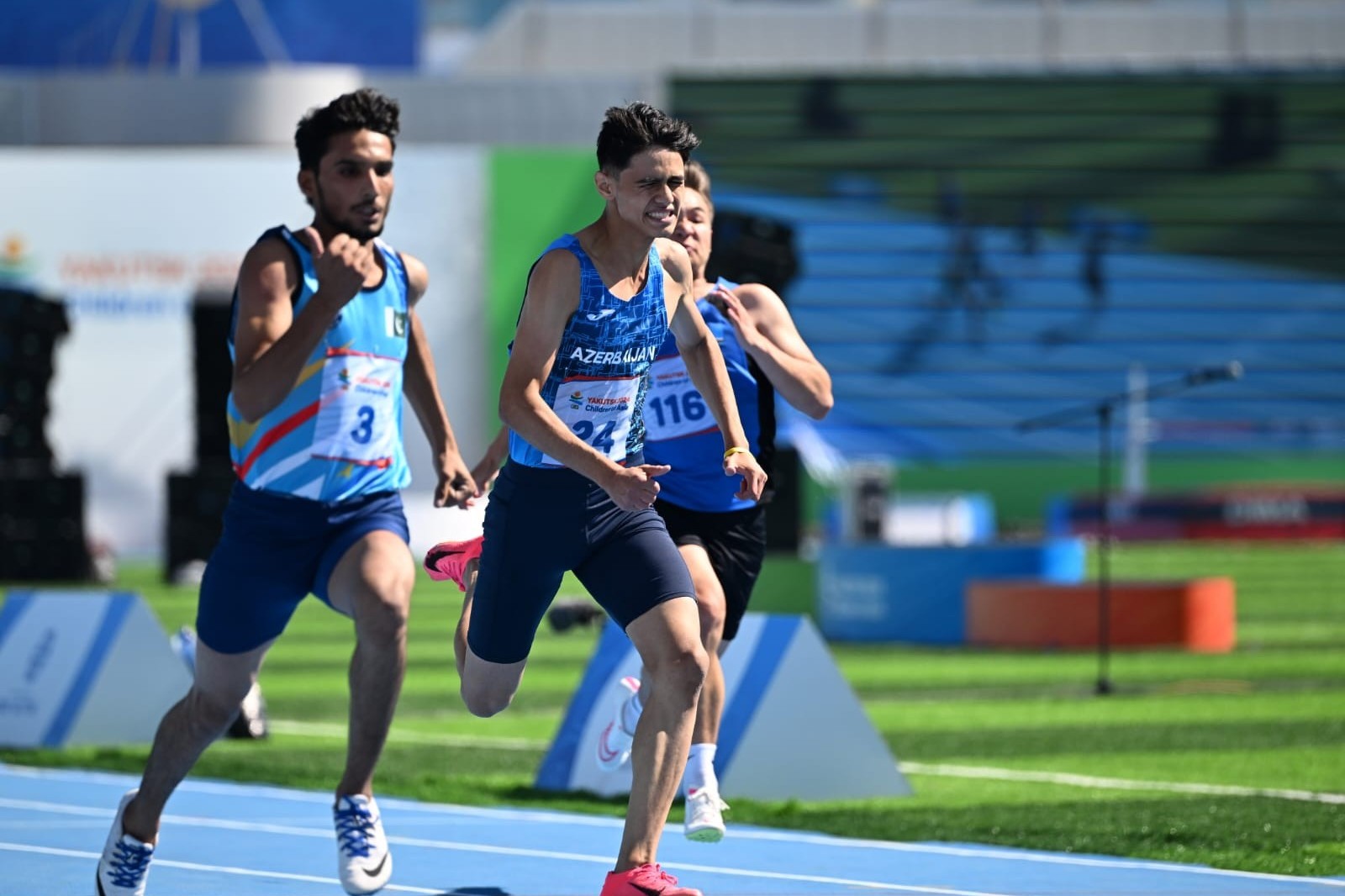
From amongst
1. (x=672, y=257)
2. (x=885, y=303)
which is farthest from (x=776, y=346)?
(x=885, y=303)

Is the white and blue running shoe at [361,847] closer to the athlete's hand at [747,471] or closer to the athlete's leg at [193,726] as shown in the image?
the athlete's leg at [193,726]

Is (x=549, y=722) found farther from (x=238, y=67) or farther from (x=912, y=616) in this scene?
(x=238, y=67)

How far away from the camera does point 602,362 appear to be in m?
5.18

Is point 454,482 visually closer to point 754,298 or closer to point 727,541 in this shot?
point 727,541

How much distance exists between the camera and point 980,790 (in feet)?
27.8

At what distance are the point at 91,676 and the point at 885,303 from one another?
30.4 meters

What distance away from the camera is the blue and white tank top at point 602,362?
5.14 meters

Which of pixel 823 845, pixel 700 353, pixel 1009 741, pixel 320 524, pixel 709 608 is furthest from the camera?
pixel 1009 741

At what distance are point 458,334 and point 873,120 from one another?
11.0m

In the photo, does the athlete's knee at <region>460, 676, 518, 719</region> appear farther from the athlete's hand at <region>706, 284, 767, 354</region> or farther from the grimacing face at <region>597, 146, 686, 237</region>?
the athlete's hand at <region>706, 284, 767, 354</region>

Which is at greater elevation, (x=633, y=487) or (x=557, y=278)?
(x=557, y=278)

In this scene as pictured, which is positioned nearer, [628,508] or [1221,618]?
[628,508]

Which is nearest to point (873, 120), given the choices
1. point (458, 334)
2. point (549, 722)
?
point (458, 334)

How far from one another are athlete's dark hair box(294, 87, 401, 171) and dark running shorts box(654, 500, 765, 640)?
5.65 ft
